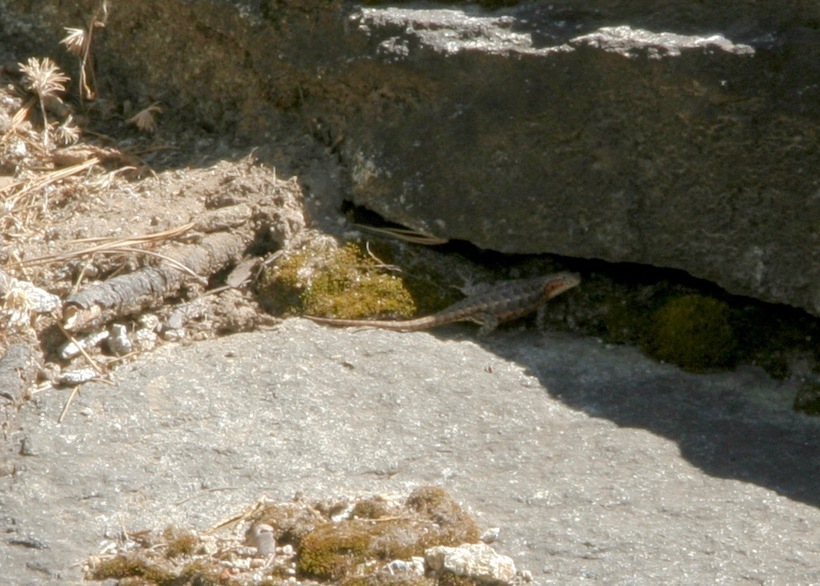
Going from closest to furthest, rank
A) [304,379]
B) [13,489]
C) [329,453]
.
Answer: [13,489] → [329,453] → [304,379]

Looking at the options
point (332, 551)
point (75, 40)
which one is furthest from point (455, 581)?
point (75, 40)

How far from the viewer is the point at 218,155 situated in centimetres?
573

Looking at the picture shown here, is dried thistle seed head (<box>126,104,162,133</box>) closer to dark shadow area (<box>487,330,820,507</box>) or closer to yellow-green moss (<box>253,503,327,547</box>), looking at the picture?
dark shadow area (<box>487,330,820,507</box>)

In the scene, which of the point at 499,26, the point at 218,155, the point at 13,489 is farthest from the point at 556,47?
the point at 13,489

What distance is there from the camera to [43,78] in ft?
19.1

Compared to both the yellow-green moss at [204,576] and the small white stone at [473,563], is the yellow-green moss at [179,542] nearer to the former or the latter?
the yellow-green moss at [204,576]

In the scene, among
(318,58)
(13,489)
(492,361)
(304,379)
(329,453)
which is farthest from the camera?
(318,58)

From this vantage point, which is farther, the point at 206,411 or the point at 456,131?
the point at 456,131

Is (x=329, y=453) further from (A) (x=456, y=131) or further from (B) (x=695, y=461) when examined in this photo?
(A) (x=456, y=131)

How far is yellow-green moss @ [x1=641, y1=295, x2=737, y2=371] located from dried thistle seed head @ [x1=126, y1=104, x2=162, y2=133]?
8.61ft

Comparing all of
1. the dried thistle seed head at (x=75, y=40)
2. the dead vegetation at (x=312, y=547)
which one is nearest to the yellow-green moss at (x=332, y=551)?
the dead vegetation at (x=312, y=547)

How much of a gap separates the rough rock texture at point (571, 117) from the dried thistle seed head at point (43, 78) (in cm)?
71

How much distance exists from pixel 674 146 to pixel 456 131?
955mm

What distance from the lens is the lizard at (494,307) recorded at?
16.9 feet
